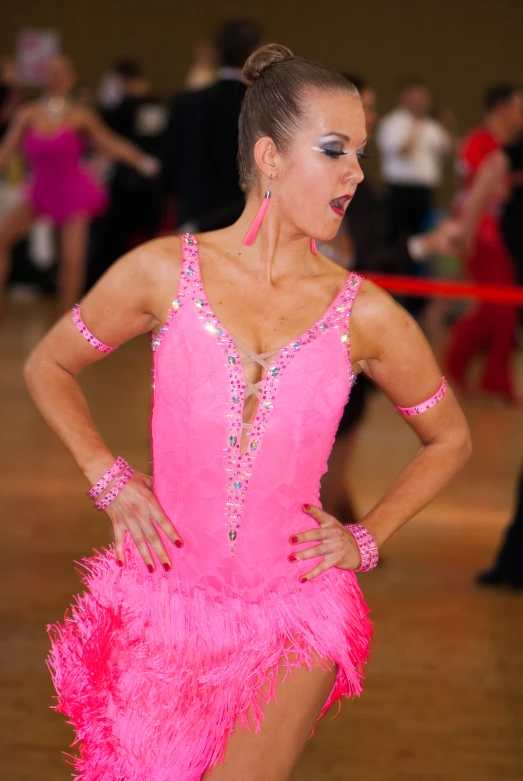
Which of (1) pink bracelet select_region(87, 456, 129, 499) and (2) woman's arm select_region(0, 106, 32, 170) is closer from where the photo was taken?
(1) pink bracelet select_region(87, 456, 129, 499)

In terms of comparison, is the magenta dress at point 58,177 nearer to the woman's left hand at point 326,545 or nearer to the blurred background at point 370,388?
the blurred background at point 370,388

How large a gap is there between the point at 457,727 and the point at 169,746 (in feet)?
4.63

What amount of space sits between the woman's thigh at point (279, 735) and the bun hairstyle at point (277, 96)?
2.51ft

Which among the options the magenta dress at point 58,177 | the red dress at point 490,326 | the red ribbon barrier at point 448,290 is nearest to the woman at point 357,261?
the red ribbon barrier at point 448,290

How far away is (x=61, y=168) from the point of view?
26.6 ft

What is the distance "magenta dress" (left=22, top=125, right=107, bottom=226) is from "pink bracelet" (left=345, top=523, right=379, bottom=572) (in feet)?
21.6

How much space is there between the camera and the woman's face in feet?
5.61

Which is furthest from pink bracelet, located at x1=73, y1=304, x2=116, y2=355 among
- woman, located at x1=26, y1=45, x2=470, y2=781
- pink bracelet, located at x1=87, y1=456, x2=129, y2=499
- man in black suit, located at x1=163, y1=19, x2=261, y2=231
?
man in black suit, located at x1=163, y1=19, x2=261, y2=231

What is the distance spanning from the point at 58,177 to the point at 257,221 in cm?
660

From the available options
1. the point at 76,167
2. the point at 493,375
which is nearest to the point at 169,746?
the point at 493,375

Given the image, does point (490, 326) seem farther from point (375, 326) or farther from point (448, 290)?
point (375, 326)

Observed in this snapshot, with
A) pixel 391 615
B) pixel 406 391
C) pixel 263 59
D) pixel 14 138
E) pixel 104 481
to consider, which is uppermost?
pixel 263 59

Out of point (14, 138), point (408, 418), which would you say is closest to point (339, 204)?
point (408, 418)

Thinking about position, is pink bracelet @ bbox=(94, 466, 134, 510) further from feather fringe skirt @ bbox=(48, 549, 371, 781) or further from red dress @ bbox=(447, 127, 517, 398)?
red dress @ bbox=(447, 127, 517, 398)
